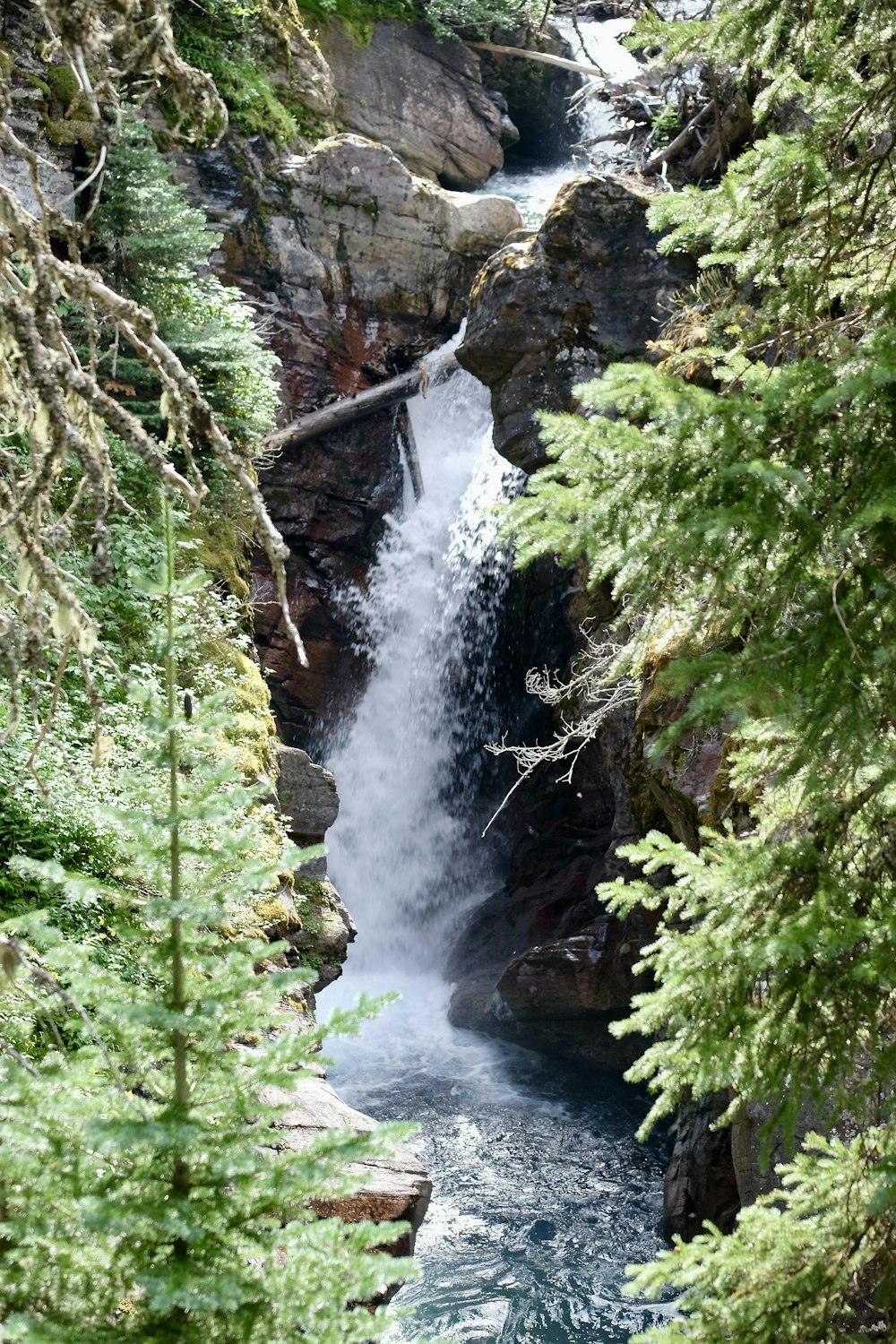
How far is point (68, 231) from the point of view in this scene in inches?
114

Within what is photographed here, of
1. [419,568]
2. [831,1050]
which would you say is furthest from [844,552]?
[419,568]

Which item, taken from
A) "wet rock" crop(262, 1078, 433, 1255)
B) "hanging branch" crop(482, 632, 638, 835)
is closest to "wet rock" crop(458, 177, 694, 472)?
"hanging branch" crop(482, 632, 638, 835)

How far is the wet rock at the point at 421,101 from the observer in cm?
1858

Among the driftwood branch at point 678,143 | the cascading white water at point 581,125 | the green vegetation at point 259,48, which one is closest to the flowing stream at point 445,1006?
the cascading white water at point 581,125

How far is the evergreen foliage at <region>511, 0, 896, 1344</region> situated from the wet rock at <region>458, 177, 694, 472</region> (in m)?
8.27

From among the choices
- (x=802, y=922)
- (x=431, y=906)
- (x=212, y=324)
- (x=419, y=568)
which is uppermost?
(x=802, y=922)

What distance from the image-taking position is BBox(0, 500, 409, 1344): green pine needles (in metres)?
2.19

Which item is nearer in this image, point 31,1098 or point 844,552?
point 31,1098

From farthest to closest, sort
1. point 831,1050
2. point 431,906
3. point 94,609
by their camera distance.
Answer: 1. point 431,906
2. point 94,609
3. point 831,1050

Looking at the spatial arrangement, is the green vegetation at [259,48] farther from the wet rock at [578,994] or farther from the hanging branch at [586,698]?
the wet rock at [578,994]

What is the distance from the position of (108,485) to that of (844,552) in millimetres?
2110

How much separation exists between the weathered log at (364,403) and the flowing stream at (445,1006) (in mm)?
312

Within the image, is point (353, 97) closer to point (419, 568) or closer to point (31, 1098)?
point (419, 568)

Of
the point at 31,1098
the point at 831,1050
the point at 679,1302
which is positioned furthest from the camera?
the point at 679,1302
